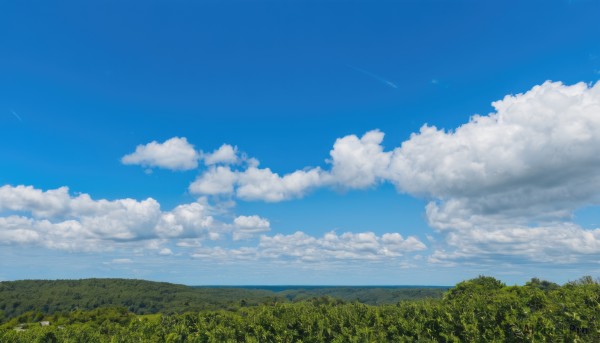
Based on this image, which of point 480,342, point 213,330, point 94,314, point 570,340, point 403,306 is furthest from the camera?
point 94,314

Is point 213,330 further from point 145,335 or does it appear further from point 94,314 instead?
point 94,314

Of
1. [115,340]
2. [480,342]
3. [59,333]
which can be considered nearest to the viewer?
[480,342]

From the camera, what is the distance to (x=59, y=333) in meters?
33.7

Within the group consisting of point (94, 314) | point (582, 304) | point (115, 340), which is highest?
point (582, 304)

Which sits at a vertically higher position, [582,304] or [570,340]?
[582,304]

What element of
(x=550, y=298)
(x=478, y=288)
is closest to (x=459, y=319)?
(x=550, y=298)

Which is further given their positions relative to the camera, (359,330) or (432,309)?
(432,309)

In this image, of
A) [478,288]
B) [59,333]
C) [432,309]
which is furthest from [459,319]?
[478,288]

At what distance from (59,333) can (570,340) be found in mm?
40988

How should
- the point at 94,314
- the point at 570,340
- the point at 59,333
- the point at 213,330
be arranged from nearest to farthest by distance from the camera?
the point at 570,340, the point at 213,330, the point at 59,333, the point at 94,314

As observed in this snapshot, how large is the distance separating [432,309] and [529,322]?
7996 mm

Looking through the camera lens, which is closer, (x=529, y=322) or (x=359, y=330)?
(x=529, y=322)

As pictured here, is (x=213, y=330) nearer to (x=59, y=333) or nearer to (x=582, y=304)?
(x=59, y=333)

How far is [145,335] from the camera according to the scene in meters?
32.2
